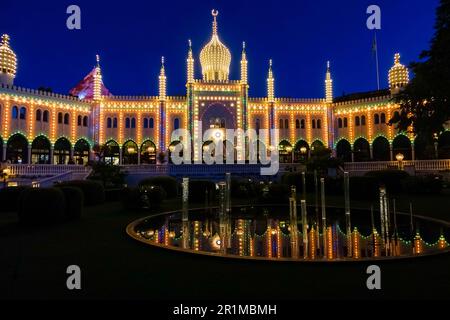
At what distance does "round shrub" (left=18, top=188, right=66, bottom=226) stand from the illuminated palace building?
3076cm

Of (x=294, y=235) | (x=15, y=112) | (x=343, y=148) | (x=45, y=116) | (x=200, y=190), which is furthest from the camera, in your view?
(x=343, y=148)

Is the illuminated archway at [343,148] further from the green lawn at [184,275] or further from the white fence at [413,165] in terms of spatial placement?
the green lawn at [184,275]

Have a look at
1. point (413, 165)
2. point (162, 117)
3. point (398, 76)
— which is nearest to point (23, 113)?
point (162, 117)

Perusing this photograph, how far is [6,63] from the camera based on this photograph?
38750 mm

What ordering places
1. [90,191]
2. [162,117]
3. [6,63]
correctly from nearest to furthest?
1. [90,191]
2. [6,63]
3. [162,117]

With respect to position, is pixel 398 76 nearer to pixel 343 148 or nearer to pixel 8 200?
pixel 343 148

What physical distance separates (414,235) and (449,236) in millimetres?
932

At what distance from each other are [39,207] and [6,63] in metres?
35.5

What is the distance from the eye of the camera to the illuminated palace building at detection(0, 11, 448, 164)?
132 feet

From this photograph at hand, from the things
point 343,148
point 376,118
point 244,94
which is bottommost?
point 343,148

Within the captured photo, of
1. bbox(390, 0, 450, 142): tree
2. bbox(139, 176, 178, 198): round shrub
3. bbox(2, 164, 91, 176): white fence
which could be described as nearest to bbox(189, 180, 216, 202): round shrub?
bbox(139, 176, 178, 198): round shrub

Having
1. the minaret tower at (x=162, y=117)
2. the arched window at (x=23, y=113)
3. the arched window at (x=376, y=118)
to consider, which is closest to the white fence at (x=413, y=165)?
the arched window at (x=376, y=118)
